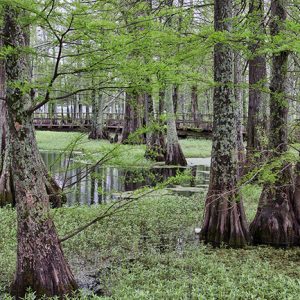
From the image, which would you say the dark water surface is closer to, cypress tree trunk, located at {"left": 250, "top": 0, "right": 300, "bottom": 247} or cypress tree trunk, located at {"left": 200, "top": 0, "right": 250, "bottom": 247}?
cypress tree trunk, located at {"left": 200, "top": 0, "right": 250, "bottom": 247}

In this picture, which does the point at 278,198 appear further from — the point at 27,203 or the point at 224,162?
the point at 27,203

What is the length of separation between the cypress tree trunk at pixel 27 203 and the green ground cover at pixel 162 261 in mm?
270

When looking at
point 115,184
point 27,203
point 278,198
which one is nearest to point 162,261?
point 27,203

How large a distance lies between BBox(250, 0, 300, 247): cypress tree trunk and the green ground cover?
1.22ft

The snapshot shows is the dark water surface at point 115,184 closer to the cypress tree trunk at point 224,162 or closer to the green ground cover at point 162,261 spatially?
the green ground cover at point 162,261

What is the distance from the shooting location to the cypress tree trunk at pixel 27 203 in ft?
14.3

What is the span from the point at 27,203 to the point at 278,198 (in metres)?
4.40

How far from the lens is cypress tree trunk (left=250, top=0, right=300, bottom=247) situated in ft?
22.7

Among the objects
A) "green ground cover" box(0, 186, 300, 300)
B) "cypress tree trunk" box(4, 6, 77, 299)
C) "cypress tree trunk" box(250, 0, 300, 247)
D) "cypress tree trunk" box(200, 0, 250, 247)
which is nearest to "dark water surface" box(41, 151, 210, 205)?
"green ground cover" box(0, 186, 300, 300)

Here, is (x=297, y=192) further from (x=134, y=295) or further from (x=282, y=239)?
(x=134, y=295)

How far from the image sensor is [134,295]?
4336 millimetres

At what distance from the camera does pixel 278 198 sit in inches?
279

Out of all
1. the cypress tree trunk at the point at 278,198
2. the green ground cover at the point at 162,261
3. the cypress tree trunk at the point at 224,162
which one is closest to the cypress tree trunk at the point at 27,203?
the green ground cover at the point at 162,261

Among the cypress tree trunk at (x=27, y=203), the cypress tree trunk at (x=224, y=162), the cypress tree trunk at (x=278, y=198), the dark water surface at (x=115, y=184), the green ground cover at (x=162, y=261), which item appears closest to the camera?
the cypress tree trunk at (x=27, y=203)
